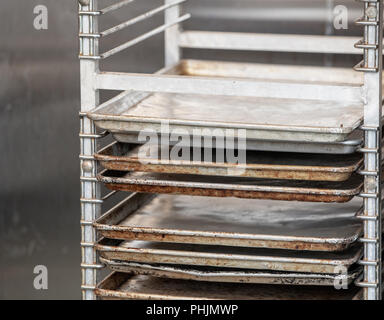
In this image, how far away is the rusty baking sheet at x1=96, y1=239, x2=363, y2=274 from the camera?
1.59 metres

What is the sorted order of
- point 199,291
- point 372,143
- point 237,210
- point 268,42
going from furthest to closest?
point 268,42, point 237,210, point 199,291, point 372,143

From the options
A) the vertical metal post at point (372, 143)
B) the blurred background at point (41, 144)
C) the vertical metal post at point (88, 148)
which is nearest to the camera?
the vertical metal post at point (372, 143)

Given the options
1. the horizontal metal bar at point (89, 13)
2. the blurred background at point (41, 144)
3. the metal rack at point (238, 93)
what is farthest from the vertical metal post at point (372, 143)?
the blurred background at point (41, 144)

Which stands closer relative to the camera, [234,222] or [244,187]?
[244,187]

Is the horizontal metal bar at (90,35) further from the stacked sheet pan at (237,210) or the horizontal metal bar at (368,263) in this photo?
the horizontal metal bar at (368,263)

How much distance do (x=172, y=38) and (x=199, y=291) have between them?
732mm

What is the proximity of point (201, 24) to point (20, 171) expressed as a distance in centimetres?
75

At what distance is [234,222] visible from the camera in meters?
1.75

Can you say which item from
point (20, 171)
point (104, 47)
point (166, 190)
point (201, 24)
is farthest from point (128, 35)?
point (166, 190)

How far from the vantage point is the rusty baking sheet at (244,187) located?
61.7 inches

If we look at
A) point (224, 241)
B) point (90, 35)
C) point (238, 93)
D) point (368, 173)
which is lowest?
point (224, 241)

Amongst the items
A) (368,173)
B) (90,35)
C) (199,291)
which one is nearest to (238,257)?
(199,291)

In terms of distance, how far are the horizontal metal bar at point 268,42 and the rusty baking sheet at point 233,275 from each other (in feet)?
2.21

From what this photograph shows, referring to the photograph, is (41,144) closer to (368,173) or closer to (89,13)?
(89,13)
